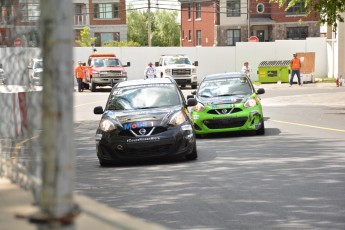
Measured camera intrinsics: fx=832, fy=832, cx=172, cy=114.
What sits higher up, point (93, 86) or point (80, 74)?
point (80, 74)

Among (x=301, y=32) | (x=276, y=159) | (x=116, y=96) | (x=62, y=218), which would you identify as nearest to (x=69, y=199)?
(x=62, y=218)

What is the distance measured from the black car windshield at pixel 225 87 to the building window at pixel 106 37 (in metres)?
72.9

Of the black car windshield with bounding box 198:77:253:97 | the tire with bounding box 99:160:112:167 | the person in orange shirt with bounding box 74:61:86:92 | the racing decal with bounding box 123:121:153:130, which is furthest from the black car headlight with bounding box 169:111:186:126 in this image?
the person in orange shirt with bounding box 74:61:86:92

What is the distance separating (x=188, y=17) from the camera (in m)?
94.1

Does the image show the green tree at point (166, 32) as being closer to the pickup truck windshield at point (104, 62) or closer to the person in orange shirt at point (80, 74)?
the person in orange shirt at point (80, 74)

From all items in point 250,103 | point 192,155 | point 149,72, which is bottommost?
point 192,155

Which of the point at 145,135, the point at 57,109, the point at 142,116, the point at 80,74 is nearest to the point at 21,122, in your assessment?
the point at 57,109

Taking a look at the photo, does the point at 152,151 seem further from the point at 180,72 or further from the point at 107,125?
the point at 180,72

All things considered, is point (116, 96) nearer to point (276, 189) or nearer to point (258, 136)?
point (258, 136)

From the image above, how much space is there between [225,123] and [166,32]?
9987 cm

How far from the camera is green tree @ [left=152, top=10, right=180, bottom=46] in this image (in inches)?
4655

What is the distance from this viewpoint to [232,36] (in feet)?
279

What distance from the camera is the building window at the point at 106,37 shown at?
94.3m

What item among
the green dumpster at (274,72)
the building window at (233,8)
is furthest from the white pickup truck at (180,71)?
the building window at (233,8)
